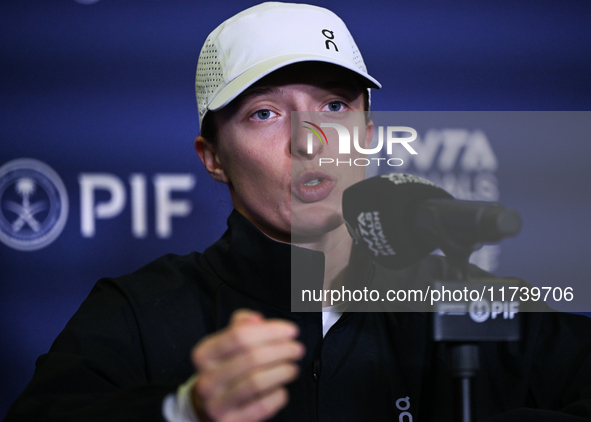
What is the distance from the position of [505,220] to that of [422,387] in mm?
572

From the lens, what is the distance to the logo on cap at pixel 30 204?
1375mm

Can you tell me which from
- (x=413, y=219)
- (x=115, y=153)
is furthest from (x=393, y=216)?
(x=115, y=153)

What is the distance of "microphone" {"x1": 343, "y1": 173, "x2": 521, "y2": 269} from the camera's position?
45cm

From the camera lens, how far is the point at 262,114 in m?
0.99

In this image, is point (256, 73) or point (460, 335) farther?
point (256, 73)

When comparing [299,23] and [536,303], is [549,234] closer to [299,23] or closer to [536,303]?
[536,303]

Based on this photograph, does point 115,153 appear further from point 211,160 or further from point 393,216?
point 393,216

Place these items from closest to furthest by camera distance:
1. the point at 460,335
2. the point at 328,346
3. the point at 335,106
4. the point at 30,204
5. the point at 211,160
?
the point at 460,335, the point at 328,346, the point at 335,106, the point at 211,160, the point at 30,204

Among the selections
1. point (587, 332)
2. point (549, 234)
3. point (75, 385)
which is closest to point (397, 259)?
point (75, 385)

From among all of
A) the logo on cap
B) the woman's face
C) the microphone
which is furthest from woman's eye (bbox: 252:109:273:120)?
the logo on cap

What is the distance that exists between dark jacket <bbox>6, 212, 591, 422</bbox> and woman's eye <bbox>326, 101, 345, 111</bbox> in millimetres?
248

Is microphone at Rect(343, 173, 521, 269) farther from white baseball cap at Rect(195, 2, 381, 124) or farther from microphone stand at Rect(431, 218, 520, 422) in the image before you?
white baseball cap at Rect(195, 2, 381, 124)

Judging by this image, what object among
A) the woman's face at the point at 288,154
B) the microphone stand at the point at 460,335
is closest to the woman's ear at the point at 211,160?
the woman's face at the point at 288,154

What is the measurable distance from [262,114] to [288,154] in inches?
3.8
